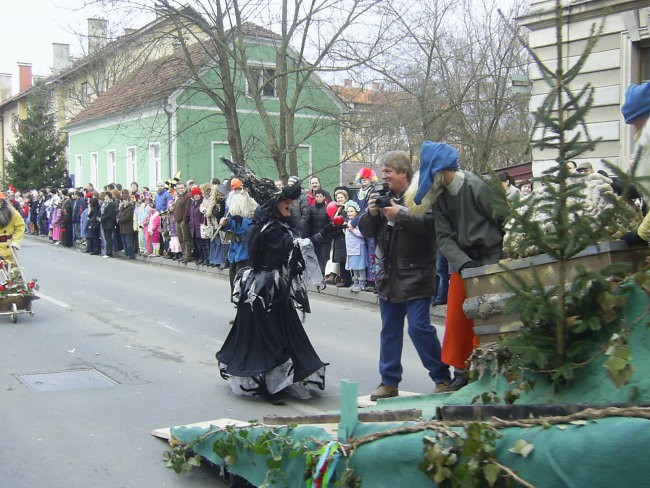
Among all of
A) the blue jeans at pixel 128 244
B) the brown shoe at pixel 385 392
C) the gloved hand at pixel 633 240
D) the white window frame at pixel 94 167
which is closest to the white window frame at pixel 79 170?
the white window frame at pixel 94 167

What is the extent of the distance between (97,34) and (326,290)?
13.4m

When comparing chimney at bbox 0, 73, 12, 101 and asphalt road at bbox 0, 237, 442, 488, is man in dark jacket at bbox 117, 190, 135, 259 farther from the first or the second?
chimney at bbox 0, 73, 12, 101

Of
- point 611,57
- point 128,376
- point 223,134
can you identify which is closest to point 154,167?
point 223,134

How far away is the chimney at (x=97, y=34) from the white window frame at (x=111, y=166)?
16.1 meters

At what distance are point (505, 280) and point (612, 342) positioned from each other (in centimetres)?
54

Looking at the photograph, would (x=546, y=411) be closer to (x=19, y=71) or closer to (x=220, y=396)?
(x=220, y=396)

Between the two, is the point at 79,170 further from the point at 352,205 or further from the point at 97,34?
the point at 352,205

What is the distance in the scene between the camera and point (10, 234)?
1202 cm

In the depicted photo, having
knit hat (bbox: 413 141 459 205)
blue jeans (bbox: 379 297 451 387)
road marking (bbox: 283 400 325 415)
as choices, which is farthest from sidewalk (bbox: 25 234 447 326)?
knit hat (bbox: 413 141 459 205)

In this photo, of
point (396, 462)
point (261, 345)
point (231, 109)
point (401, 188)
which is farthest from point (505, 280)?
point (231, 109)

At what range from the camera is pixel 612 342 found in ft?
10.0

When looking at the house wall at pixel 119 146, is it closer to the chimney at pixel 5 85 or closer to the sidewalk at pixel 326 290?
the sidewalk at pixel 326 290

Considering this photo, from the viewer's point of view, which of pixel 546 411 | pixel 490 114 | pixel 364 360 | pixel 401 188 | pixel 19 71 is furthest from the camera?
pixel 19 71

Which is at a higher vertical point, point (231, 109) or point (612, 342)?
point (231, 109)
